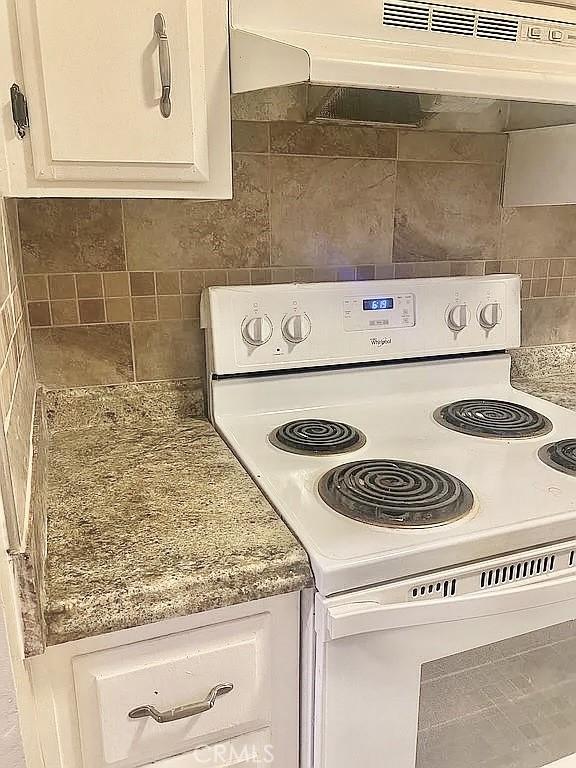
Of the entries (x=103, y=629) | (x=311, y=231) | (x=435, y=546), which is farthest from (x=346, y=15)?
(x=103, y=629)

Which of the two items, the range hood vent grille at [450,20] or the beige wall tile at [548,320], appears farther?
the beige wall tile at [548,320]

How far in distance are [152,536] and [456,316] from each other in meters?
0.87

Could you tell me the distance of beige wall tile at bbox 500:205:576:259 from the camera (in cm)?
152

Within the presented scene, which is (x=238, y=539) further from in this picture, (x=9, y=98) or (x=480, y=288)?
(x=480, y=288)

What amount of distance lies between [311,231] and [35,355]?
0.64 m

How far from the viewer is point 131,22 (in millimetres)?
876

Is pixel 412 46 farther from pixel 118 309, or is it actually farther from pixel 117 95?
pixel 118 309

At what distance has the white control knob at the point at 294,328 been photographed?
126cm

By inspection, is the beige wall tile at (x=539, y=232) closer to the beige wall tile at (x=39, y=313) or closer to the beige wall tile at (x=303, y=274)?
the beige wall tile at (x=303, y=274)

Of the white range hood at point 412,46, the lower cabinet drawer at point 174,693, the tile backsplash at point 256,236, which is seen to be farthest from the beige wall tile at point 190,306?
the lower cabinet drawer at point 174,693

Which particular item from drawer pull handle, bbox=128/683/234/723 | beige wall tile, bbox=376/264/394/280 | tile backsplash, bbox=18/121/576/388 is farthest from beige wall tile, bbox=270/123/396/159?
drawer pull handle, bbox=128/683/234/723

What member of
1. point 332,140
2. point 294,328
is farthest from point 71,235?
point 332,140

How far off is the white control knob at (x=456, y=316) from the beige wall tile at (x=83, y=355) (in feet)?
2.33

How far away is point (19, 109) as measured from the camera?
0.84 meters
